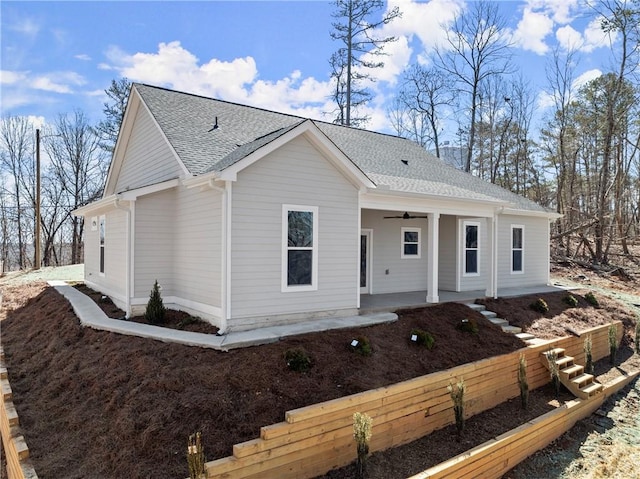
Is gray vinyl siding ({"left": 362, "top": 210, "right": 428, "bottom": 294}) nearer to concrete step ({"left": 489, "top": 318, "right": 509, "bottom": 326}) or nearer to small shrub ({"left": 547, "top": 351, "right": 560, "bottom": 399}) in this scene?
concrete step ({"left": 489, "top": 318, "right": 509, "bottom": 326})

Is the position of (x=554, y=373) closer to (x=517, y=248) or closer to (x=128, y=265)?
(x=517, y=248)

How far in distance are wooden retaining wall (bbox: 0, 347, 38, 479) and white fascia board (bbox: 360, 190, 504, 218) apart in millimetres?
7062

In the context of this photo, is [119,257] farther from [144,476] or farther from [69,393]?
[144,476]

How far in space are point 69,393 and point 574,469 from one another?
774cm

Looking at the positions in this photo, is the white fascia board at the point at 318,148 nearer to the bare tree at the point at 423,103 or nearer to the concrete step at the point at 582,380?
the concrete step at the point at 582,380

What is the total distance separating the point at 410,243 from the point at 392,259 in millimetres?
877

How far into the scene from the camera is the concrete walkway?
6.38 m

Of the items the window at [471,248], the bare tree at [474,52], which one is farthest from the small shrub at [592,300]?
the bare tree at [474,52]

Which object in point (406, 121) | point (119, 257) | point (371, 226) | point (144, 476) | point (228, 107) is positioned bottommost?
point (144, 476)

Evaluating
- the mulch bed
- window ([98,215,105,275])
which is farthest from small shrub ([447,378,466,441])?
window ([98,215,105,275])

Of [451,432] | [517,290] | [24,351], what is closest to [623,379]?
[517,290]

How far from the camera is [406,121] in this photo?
29.8 meters

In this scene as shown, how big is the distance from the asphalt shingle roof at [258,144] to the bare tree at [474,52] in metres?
14.1

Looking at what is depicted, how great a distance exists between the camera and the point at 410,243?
12414 mm
